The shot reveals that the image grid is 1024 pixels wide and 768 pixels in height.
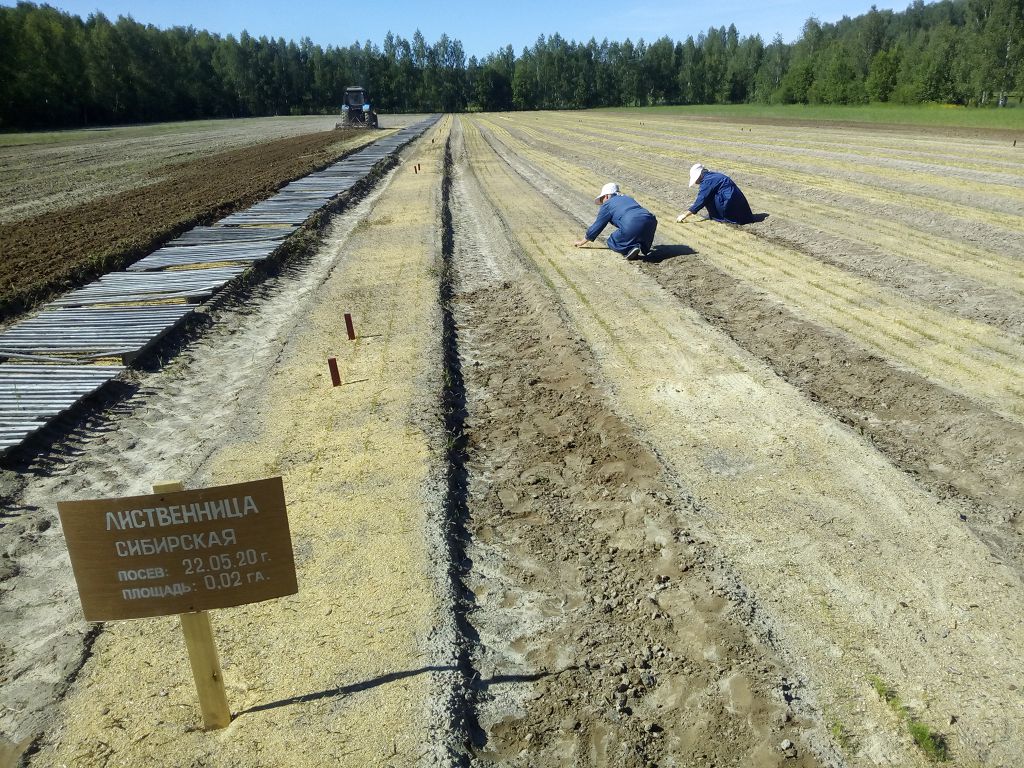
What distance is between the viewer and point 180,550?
3.16 m

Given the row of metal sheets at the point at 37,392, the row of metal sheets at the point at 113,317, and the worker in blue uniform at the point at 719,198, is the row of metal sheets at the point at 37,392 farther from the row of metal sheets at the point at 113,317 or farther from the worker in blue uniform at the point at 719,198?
the worker in blue uniform at the point at 719,198

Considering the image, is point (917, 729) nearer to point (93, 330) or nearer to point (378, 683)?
point (378, 683)

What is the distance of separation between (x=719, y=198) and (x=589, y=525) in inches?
451

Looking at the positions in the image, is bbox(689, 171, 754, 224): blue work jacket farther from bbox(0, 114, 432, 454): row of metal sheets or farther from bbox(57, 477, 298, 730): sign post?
bbox(57, 477, 298, 730): sign post

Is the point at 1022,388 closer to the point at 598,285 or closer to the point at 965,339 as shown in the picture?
the point at 965,339

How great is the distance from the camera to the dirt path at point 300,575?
3629 mm

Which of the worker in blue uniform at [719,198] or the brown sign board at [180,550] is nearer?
the brown sign board at [180,550]

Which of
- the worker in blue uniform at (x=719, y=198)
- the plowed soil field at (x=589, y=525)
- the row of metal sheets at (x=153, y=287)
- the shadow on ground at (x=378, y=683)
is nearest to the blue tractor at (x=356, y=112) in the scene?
the worker in blue uniform at (x=719, y=198)

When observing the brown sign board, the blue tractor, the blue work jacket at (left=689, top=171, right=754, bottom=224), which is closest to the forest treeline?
the blue tractor

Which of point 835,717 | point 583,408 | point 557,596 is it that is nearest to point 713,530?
point 557,596

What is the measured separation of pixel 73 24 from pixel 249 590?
9967 cm

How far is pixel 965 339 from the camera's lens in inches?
322

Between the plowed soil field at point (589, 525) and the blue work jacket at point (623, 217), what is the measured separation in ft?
3.60

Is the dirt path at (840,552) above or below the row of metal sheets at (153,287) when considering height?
below
